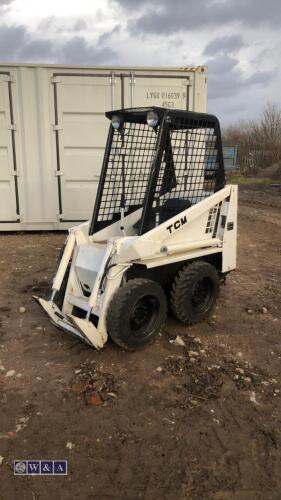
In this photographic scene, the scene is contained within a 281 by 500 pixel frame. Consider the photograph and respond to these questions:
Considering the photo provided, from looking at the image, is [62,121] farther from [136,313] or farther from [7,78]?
[136,313]

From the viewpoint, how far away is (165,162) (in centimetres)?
390

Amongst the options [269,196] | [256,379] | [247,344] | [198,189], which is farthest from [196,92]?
Result: [269,196]

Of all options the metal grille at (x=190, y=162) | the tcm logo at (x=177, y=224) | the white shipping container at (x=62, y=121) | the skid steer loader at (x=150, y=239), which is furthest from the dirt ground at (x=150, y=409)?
the white shipping container at (x=62, y=121)

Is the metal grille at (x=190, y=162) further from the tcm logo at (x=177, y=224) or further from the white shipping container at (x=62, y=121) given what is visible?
the white shipping container at (x=62, y=121)

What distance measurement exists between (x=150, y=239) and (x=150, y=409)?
1339mm

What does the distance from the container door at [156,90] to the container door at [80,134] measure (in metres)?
0.24

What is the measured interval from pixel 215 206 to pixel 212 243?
0.37m

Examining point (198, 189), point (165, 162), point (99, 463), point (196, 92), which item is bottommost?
point (99, 463)

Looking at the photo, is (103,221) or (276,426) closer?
(276,426)

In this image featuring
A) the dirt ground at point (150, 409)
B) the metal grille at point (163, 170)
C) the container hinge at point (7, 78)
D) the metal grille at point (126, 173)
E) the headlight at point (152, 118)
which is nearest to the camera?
the dirt ground at point (150, 409)

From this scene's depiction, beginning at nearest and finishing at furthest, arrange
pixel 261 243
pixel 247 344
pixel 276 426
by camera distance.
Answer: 1. pixel 276 426
2. pixel 247 344
3. pixel 261 243

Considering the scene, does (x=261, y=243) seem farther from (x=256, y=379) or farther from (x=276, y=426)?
(x=276, y=426)

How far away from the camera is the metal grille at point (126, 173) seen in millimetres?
4359

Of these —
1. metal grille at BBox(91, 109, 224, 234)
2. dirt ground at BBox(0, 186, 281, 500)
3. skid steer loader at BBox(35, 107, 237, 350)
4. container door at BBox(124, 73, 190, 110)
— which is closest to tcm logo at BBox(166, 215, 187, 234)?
skid steer loader at BBox(35, 107, 237, 350)
